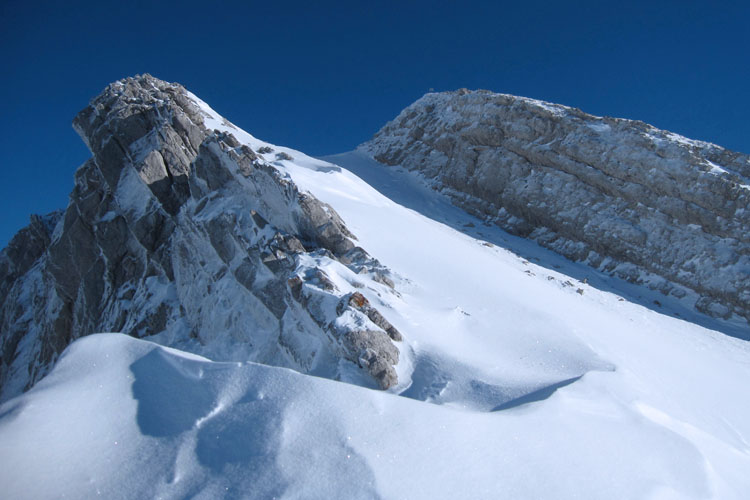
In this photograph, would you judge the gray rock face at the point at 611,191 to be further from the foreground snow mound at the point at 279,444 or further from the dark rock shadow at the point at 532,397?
the foreground snow mound at the point at 279,444

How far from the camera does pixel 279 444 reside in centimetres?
470

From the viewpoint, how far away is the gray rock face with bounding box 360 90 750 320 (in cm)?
2081

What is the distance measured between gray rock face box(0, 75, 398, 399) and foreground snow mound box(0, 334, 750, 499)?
3.23m

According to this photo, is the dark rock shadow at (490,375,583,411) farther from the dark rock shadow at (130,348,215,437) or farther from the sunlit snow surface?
the dark rock shadow at (130,348,215,437)

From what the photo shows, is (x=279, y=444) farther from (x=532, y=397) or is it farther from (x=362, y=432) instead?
(x=532, y=397)

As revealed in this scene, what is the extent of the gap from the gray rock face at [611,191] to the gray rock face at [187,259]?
16.3 m

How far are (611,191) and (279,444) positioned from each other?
24772mm

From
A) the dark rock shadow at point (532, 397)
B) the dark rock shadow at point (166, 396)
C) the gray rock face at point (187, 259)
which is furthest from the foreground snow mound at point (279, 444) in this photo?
Result: the gray rock face at point (187, 259)

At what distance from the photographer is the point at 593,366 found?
941 centimetres

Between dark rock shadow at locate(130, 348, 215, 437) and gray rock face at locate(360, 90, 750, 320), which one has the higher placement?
gray rock face at locate(360, 90, 750, 320)

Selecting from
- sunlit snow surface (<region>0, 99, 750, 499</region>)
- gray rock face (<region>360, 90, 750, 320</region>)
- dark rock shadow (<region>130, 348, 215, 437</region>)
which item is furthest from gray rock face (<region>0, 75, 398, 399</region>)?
gray rock face (<region>360, 90, 750, 320</region>)

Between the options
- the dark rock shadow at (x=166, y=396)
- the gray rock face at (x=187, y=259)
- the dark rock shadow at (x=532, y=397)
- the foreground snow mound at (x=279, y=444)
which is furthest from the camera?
the gray rock face at (x=187, y=259)

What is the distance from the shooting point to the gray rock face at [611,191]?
20.8 meters

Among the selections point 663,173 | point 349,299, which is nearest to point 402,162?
point 663,173
